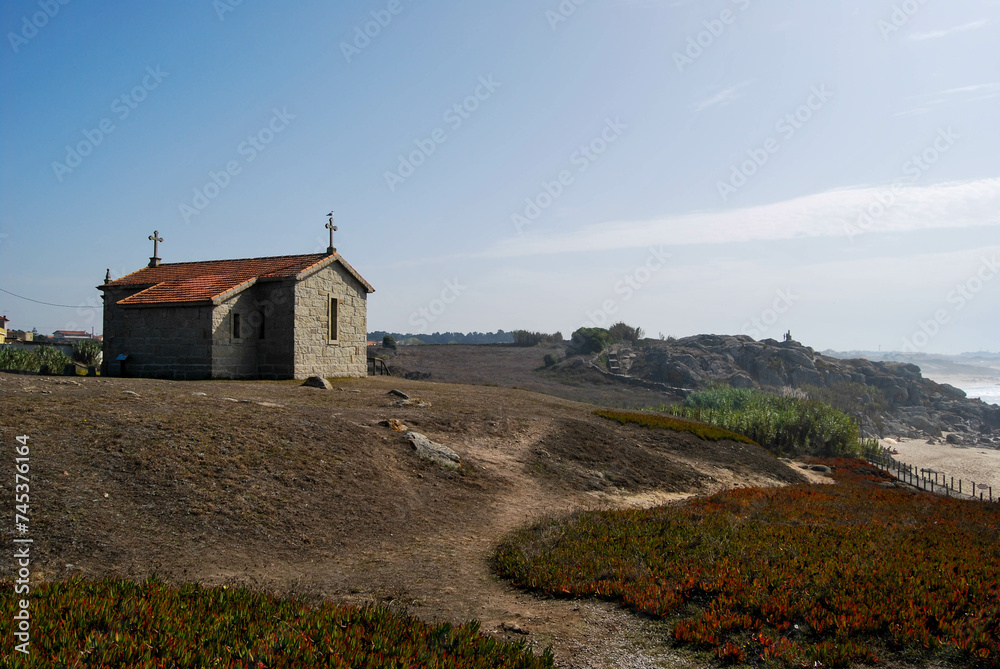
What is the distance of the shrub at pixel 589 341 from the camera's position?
67.6 metres

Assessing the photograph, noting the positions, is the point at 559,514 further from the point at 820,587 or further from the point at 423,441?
the point at 820,587

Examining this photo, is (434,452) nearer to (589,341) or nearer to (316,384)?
(316,384)

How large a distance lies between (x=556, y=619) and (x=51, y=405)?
1146 centimetres

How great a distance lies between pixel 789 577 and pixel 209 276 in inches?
1111

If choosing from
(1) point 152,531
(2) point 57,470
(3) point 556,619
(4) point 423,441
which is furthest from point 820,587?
(2) point 57,470

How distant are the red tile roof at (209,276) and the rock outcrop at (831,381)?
37148mm

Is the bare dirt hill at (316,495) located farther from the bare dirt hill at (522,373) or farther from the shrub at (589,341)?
the shrub at (589,341)

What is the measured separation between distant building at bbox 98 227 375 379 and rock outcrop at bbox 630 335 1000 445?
36514 mm

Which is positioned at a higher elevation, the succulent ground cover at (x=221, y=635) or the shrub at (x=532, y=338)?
the shrub at (x=532, y=338)

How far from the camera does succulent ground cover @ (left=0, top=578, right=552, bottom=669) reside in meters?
4.21

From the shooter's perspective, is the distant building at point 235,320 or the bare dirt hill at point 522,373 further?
the bare dirt hill at point 522,373

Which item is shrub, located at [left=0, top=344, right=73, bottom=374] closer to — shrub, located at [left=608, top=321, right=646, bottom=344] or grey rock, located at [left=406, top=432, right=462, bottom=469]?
grey rock, located at [left=406, top=432, right=462, bottom=469]

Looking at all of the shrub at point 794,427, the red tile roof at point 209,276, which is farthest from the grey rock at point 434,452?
the shrub at point 794,427

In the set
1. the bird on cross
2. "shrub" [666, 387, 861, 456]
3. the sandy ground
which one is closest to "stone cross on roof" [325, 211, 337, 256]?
the bird on cross
